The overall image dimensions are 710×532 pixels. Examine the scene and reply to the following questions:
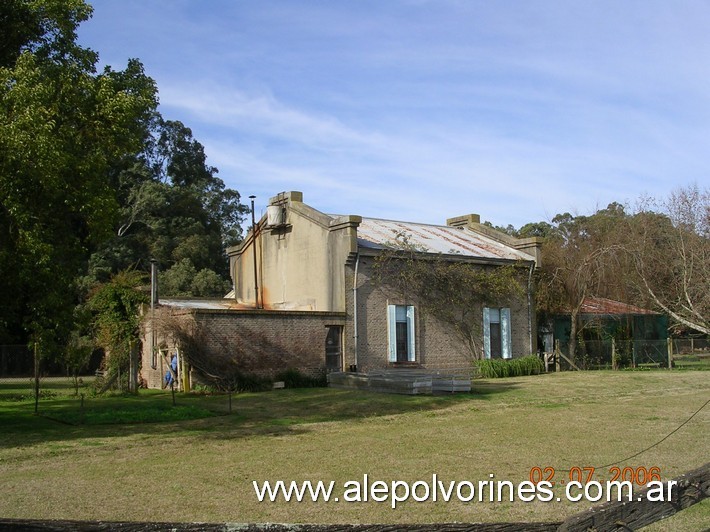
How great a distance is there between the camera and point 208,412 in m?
19.8

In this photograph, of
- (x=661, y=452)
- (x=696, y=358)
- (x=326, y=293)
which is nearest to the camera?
(x=661, y=452)

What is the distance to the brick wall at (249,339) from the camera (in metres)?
26.5

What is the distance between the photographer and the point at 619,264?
124 ft

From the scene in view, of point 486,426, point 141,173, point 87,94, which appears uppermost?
point 141,173

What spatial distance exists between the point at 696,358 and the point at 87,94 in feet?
120

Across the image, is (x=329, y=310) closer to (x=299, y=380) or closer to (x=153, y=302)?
(x=299, y=380)

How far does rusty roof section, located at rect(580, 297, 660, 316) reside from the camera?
39.8 m

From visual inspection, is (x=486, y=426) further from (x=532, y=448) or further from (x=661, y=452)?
(x=661, y=452)

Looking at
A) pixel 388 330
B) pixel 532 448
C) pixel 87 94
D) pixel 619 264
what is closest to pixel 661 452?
pixel 532 448

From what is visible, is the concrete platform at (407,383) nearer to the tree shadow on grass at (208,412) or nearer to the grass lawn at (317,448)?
the tree shadow on grass at (208,412)

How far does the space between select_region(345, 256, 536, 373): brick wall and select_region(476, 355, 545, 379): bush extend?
1044 mm

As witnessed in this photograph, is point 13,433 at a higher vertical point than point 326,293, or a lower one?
lower

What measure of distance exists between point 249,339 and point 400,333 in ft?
22.7
